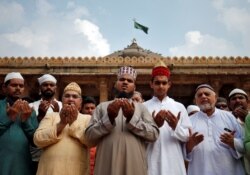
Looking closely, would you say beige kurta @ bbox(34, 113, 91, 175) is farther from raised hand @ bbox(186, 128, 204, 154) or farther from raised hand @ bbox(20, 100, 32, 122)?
raised hand @ bbox(186, 128, 204, 154)

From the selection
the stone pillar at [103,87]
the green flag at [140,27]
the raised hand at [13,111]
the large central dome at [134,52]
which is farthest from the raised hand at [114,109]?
the green flag at [140,27]

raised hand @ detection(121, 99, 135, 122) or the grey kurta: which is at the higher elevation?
raised hand @ detection(121, 99, 135, 122)

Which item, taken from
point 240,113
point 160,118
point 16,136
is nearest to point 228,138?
point 240,113

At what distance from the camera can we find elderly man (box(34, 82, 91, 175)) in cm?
338

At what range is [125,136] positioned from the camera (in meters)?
3.20

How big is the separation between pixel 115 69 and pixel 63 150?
951 centimetres

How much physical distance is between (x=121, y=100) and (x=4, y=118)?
1.40 metres

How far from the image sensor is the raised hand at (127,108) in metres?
3.11

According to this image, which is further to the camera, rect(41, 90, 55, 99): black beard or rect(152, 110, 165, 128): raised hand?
rect(41, 90, 55, 99): black beard

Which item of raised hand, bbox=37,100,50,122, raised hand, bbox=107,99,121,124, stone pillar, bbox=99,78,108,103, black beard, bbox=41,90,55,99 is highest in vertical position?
raised hand, bbox=107,99,121,124

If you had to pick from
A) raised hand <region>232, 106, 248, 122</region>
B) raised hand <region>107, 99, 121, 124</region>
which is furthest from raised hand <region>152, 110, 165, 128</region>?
raised hand <region>232, 106, 248, 122</region>

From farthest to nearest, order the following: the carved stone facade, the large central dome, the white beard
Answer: the large central dome → the carved stone facade → the white beard

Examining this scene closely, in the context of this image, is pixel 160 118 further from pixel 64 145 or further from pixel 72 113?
pixel 64 145

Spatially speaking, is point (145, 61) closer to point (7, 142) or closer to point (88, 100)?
point (88, 100)
